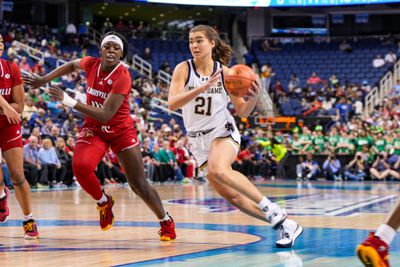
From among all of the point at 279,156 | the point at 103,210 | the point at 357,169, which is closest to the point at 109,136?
the point at 103,210

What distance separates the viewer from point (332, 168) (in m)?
23.2

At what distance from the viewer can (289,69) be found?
111ft

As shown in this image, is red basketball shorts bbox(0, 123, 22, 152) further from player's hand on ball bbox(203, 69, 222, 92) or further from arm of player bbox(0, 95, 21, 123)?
A: player's hand on ball bbox(203, 69, 222, 92)

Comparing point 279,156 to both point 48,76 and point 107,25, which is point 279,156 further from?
point 48,76

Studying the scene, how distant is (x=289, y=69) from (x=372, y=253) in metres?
29.8

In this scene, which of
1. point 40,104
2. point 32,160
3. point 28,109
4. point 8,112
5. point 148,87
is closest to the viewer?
point 8,112

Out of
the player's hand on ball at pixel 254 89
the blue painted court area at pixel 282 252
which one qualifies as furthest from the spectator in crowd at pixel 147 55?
the player's hand on ball at pixel 254 89

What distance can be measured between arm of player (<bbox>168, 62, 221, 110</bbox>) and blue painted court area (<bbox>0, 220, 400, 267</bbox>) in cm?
119

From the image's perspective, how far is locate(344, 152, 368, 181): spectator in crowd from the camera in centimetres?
2302

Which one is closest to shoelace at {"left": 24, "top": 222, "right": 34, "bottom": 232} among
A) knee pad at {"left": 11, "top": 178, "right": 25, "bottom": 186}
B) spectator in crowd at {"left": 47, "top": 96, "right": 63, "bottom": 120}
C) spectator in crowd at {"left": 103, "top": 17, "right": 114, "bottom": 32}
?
knee pad at {"left": 11, "top": 178, "right": 25, "bottom": 186}

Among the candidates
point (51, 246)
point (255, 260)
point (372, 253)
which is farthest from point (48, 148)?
point (372, 253)

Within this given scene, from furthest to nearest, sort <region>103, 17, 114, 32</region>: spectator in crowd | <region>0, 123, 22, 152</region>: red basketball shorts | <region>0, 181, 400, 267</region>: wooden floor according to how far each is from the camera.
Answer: <region>103, 17, 114, 32</region>: spectator in crowd
<region>0, 123, 22, 152</region>: red basketball shorts
<region>0, 181, 400, 267</region>: wooden floor

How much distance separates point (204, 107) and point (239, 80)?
43 centimetres

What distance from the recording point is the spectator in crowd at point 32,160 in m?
16.0
